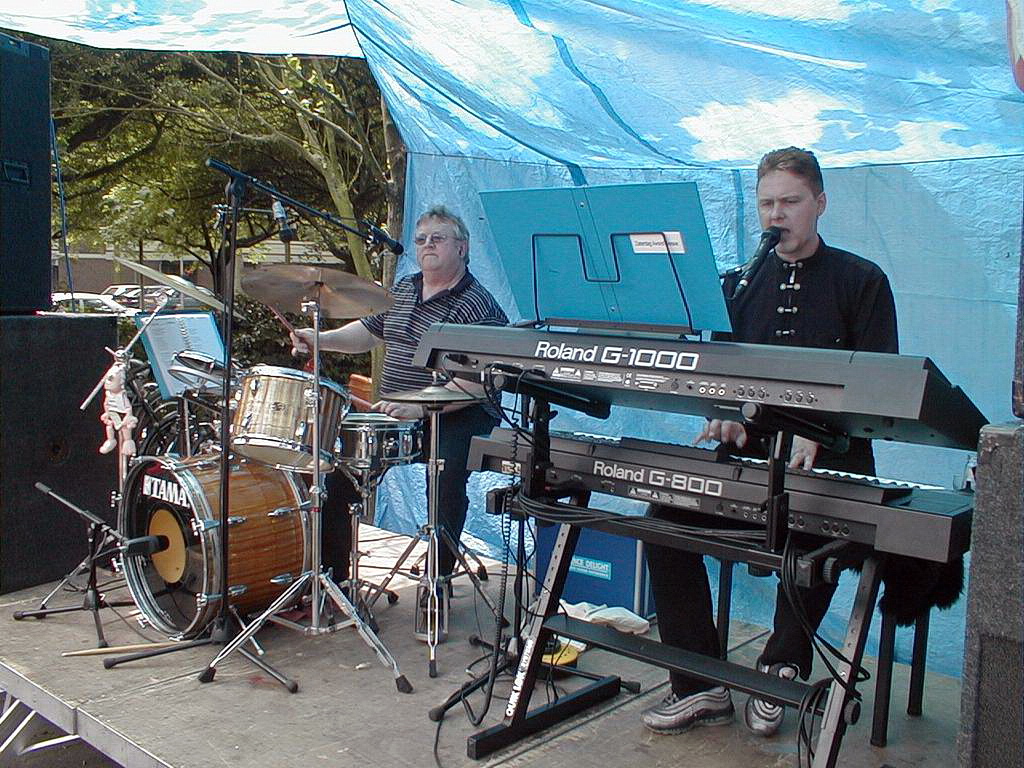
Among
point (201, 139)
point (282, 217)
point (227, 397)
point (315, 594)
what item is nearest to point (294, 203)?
point (282, 217)

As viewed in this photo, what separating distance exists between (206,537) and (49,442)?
1342 millimetres

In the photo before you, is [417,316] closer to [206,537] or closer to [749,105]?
[206,537]

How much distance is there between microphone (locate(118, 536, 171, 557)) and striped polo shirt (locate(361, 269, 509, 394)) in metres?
1.04

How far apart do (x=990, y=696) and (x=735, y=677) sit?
3.36 ft

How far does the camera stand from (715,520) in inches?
107

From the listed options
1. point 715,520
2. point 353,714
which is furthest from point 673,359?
point 353,714

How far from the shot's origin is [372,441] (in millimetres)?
3576

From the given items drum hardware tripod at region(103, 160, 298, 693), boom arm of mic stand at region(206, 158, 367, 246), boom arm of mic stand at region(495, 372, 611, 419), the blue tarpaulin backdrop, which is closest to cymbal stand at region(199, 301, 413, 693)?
drum hardware tripod at region(103, 160, 298, 693)

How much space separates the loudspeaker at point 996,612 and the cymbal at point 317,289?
239cm

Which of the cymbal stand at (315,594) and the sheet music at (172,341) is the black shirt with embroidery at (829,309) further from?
the sheet music at (172,341)

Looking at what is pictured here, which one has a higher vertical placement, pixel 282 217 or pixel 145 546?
pixel 282 217

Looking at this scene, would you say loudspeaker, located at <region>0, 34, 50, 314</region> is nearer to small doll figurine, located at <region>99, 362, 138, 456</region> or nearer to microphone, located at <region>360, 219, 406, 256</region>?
small doll figurine, located at <region>99, 362, 138, 456</region>

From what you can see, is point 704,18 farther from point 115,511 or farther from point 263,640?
point 115,511

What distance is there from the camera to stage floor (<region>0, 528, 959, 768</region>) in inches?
107
